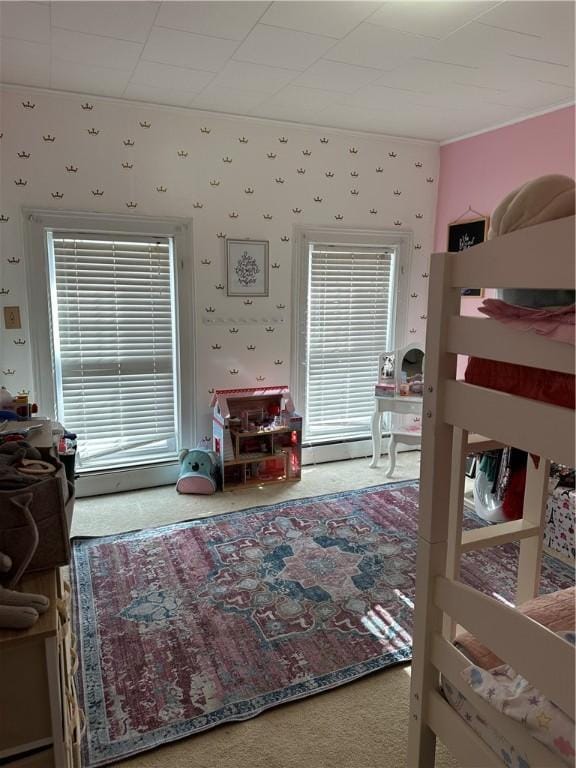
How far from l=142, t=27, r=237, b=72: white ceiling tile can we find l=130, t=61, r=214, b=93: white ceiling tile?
0.23ft

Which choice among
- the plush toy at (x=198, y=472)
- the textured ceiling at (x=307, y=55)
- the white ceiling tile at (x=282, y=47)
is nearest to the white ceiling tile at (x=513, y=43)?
the textured ceiling at (x=307, y=55)

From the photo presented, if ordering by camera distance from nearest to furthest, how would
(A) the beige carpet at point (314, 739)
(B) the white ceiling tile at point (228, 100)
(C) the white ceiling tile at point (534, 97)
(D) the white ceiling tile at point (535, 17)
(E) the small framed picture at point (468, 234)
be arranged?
(A) the beige carpet at point (314, 739), (D) the white ceiling tile at point (535, 17), (C) the white ceiling tile at point (534, 97), (B) the white ceiling tile at point (228, 100), (E) the small framed picture at point (468, 234)

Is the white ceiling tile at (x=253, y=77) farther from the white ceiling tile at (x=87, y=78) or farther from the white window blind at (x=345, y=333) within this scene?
the white window blind at (x=345, y=333)

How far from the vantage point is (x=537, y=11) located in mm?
2051

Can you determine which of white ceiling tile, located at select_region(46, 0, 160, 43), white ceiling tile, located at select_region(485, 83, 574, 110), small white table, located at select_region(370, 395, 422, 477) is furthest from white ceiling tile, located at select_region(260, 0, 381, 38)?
small white table, located at select_region(370, 395, 422, 477)

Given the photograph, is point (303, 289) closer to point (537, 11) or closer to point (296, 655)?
point (537, 11)

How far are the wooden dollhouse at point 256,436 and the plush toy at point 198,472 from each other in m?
0.07

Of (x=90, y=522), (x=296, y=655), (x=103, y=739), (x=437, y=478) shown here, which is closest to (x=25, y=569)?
(x=103, y=739)

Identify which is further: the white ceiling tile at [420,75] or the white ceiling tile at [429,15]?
the white ceiling tile at [420,75]

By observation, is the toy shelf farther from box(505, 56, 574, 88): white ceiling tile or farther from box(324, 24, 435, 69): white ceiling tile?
box(505, 56, 574, 88): white ceiling tile

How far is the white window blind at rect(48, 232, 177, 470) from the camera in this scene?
3.36 metres

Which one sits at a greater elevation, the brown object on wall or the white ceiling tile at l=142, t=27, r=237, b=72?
the white ceiling tile at l=142, t=27, r=237, b=72

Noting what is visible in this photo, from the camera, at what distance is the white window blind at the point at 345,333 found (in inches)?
163

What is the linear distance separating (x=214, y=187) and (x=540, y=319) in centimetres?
304
